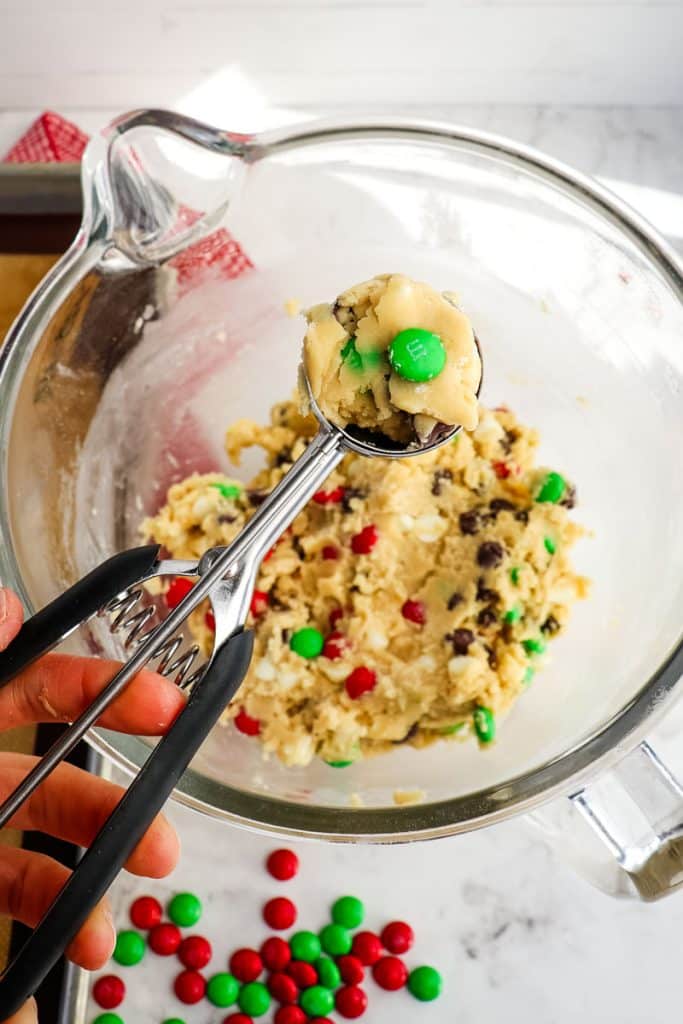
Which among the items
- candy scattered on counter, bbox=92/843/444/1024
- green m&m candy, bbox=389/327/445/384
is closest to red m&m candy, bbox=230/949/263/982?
candy scattered on counter, bbox=92/843/444/1024

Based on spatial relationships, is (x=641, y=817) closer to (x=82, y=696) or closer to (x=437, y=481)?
(x=437, y=481)

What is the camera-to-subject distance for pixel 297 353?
1.64 metres

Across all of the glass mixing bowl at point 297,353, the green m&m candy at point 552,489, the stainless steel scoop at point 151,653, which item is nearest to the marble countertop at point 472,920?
the glass mixing bowl at point 297,353

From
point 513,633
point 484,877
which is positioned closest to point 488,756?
point 513,633

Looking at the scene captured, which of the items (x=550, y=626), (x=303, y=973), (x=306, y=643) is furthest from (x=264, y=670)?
(x=303, y=973)

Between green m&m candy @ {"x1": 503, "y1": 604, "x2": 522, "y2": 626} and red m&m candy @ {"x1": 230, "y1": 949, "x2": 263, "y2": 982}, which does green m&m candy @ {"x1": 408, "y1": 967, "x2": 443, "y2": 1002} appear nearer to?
red m&m candy @ {"x1": 230, "y1": 949, "x2": 263, "y2": 982}

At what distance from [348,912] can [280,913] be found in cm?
11

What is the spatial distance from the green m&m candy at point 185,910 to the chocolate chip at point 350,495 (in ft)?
2.23

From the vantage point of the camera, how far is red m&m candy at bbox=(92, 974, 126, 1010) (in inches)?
59.9

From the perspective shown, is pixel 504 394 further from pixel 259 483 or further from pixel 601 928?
pixel 601 928

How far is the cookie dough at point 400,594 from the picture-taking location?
1.39 metres

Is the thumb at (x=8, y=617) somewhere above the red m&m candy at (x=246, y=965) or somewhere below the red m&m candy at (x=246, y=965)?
above

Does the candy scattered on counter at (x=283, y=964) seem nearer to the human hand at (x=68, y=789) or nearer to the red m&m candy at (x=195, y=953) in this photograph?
the red m&m candy at (x=195, y=953)

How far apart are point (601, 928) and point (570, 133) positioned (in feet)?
4.92
